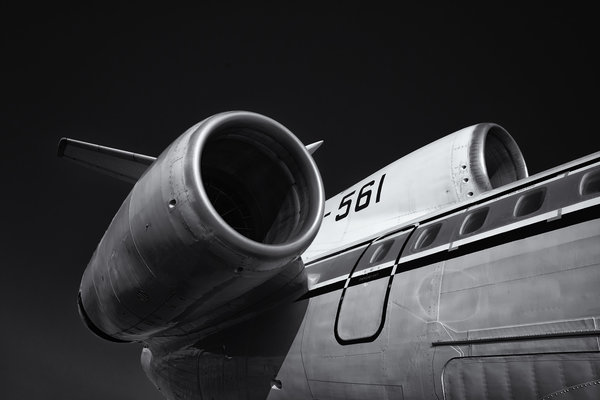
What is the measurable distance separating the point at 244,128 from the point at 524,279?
8.23 ft

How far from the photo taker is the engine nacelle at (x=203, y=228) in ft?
11.1

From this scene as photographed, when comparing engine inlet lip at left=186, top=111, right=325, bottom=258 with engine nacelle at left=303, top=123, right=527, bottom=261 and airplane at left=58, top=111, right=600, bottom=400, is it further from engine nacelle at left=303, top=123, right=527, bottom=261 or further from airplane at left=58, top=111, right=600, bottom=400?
engine nacelle at left=303, top=123, right=527, bottom=261

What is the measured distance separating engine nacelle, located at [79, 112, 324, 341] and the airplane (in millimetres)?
15

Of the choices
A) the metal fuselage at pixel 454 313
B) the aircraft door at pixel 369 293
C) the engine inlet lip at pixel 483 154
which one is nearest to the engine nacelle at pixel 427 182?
the engine inlet lip at pixel 483 154

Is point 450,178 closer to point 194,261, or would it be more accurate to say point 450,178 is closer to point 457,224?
point 457,224

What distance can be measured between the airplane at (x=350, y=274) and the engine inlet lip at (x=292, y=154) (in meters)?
0.02

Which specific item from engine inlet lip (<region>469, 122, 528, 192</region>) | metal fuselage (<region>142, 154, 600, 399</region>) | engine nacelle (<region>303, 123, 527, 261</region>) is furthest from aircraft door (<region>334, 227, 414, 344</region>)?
engine inlet lip (<region>469, 122, 528, 192</region>)

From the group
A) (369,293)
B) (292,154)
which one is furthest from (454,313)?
(292,154)

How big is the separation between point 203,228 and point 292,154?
1.25 metres

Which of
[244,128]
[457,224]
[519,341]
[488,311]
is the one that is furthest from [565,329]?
[244,128]

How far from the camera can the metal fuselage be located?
2.38 meters

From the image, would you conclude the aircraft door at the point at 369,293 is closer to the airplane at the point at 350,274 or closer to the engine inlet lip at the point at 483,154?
the airplane at the point at 350,274

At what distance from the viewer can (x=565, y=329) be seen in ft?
7.64

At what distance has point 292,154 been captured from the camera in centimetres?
420
